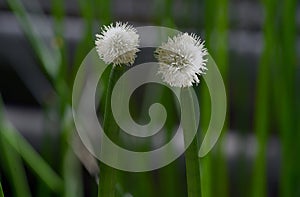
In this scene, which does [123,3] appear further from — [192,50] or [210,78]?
[192,50]

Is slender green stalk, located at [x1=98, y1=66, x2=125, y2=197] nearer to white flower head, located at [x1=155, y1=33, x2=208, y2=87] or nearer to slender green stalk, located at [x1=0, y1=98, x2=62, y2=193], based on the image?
white flower head, located at [x1=155, y1=33, x2=208, y2=87]

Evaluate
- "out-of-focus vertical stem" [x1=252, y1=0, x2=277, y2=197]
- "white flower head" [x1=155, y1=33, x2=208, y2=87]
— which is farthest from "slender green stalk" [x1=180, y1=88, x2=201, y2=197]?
"out-of-focus vertical stem" [x1=252, y1=0, x2=277, y2=197]

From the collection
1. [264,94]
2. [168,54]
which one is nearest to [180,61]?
[168,54]

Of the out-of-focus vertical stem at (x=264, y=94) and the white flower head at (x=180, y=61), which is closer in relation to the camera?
the white flower head at (x=180, y=61)

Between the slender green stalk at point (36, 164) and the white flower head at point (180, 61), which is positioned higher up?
the white flower head at point (180, 61)

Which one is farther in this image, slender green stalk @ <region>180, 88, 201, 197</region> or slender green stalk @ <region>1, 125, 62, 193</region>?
slender green stalk @ <region>1, 125, 62, 193</region>

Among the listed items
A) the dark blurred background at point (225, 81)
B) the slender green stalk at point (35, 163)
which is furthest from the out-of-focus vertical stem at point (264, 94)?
the slender green stalk at point (35, 163)

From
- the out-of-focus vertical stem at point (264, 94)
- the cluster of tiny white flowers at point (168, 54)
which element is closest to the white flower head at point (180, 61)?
the cluster of tiny white flowers at point (168, 54)

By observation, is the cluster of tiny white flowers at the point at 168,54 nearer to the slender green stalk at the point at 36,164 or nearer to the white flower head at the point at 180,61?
the white flower head at the point at 180,61
